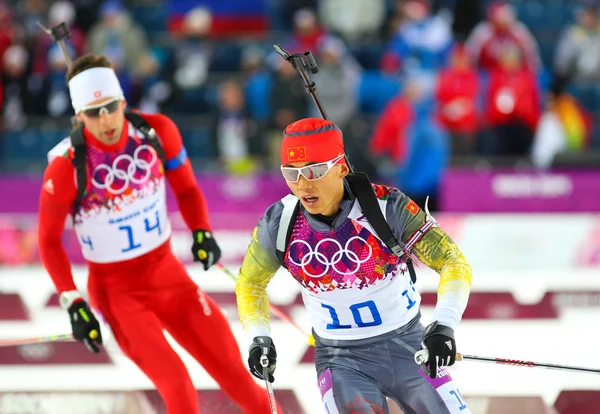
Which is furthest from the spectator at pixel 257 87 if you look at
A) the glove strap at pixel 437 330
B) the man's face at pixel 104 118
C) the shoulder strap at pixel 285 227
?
the glove strap at pixel 437 330

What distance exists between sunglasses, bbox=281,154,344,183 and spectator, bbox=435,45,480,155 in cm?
773

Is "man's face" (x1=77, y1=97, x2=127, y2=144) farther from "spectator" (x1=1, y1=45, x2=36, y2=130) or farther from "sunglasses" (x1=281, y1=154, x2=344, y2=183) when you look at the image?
"spectator" (x1=1, y1=45, x2=36, y2=130)

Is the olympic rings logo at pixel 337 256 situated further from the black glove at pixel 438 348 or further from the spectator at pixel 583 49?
the spectator at pixel 583 49

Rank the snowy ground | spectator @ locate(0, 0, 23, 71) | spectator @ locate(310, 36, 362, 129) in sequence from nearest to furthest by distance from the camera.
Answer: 1. the snowy ground
2. spectator @ locate(310, 36, 362, 129)
3. spectator @ locate(0, 0, 23, 71)

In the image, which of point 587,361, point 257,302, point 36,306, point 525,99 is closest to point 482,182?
point 525,99

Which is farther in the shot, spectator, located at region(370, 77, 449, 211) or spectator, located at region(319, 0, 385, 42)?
spectator, located at region(319, 0, 385, 42)

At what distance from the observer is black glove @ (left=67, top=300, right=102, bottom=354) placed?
555cm

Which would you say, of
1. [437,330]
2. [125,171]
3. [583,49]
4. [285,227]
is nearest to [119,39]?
[583,49]

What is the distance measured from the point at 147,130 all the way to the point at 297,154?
5.18 ft

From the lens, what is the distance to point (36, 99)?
13.4m

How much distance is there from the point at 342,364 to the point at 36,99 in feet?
31.5

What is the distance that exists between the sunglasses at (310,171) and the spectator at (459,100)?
773 centimetres

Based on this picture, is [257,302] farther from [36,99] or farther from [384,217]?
[36,99]

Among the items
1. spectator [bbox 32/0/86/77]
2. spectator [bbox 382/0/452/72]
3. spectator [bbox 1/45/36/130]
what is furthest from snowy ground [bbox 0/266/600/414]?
spectator [bbox 32/0/86/77]
